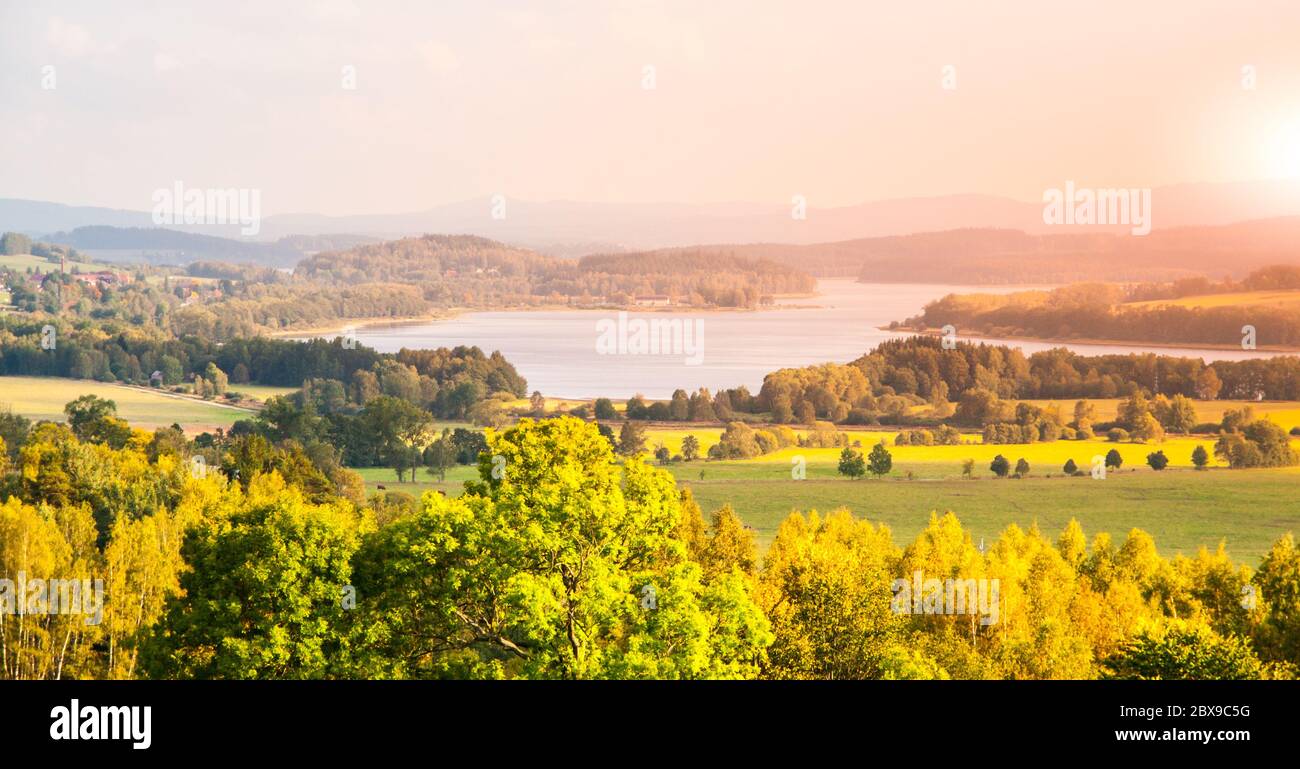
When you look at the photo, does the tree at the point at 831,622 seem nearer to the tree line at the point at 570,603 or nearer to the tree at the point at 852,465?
the tree line at the point at 570,603

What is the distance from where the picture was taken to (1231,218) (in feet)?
294

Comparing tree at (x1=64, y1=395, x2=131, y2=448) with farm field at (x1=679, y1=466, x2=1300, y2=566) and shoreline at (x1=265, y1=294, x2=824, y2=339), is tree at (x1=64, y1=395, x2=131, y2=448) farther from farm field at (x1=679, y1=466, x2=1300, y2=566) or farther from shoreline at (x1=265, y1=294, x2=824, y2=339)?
shoreline at (x1=265, y1=294, x2=824, y2=339)

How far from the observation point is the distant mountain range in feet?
289

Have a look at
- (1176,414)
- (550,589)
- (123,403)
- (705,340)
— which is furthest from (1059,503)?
(123,403)

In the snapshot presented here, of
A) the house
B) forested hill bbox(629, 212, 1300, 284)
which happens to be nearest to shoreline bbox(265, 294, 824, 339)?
forested hill bbox(629, 212, 1300, 284)

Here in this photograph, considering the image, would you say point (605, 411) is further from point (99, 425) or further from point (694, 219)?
point (694, 219)

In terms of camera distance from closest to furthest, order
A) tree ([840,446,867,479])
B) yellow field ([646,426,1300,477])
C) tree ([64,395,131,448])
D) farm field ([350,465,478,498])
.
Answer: tree ([64,395,131,448]), farm field ([350,465,478,498]), tree ([840,446,867,479]), yellow field ([646,426,1300,477])

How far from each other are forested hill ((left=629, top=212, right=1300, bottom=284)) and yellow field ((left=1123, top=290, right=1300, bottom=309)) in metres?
2.13

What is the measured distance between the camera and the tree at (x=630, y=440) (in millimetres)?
58250

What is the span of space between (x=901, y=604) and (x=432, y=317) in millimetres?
90012
